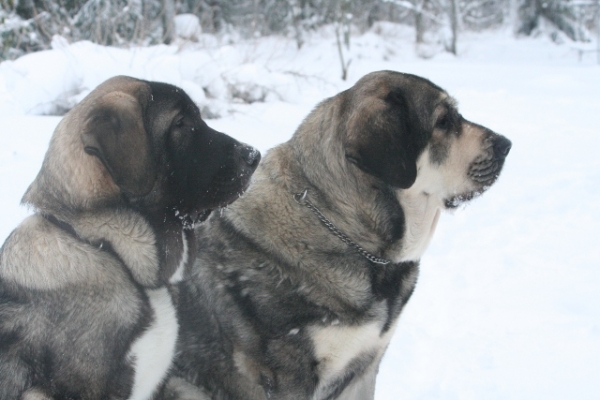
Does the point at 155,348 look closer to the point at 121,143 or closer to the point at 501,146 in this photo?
the point at 121,143

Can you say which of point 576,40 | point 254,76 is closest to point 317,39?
point 576,40

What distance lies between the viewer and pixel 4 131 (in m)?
6.76

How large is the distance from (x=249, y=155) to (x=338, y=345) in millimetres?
985

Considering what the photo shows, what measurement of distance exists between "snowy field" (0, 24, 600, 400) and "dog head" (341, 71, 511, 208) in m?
1.45

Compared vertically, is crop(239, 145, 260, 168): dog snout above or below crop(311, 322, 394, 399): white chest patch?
above

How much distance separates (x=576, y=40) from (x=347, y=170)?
98.5ft

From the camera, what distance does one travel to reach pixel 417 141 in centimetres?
296

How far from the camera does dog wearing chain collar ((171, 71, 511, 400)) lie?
2.92m

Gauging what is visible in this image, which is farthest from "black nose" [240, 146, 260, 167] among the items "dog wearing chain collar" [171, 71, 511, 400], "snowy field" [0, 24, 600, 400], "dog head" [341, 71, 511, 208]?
"snowy field" [0, 24, 600, 400]

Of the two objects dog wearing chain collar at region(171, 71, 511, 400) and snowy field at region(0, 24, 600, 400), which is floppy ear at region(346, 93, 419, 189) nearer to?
dog wearing chain collar at region(171, 71, 511, 400)

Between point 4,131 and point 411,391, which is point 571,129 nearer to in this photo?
point 411,391

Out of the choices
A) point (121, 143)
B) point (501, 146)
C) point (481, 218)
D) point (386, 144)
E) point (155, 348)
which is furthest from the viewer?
point (481, 218)

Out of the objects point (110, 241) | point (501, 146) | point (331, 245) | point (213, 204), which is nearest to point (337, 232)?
point (331, 245)

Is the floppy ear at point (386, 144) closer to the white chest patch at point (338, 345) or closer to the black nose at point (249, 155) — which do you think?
the black nose at point (249, 155)
